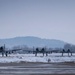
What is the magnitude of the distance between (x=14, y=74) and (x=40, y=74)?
2.14 metres

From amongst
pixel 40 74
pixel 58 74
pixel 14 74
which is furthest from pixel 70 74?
pixel 14 74

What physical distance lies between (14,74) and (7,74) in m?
0.57

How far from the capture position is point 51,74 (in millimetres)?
20016

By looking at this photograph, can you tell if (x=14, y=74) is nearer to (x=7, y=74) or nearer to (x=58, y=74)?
(x=7, y=74)

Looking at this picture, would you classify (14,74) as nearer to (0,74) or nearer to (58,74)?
(0,74)

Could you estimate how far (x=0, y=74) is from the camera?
65.1ft

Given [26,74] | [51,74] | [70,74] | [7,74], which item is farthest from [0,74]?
[70,74]

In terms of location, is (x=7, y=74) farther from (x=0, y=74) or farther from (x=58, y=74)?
(x=58, y=74)

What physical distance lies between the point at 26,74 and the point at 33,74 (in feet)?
1.90

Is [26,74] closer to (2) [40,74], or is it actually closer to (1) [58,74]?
(2) [40,74]

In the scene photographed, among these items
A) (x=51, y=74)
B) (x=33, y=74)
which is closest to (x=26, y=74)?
(x=33, y=74)

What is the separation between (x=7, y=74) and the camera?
781 inches

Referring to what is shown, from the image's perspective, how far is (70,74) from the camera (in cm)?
2000

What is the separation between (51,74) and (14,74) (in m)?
3.05
